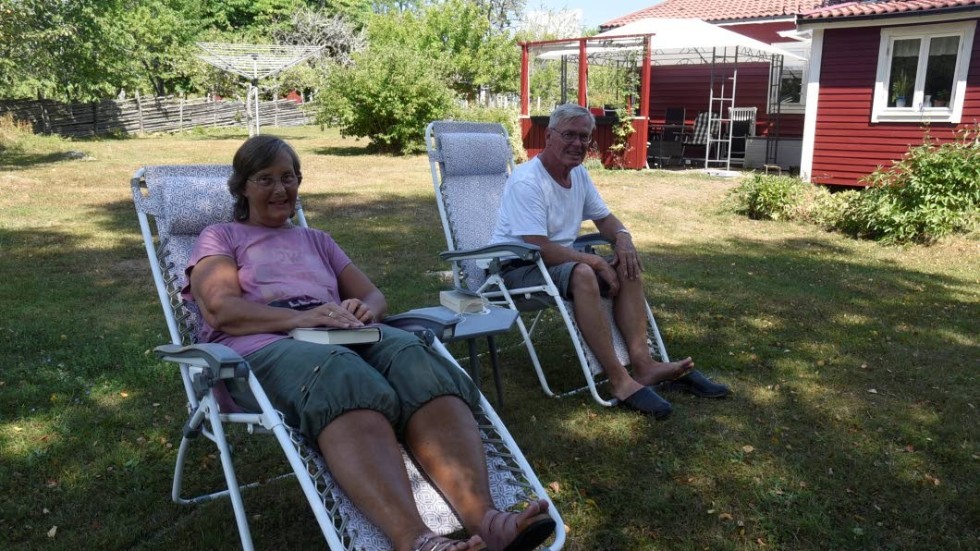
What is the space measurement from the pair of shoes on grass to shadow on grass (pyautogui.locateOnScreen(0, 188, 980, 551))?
5cm

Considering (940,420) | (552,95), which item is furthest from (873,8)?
(552,95)

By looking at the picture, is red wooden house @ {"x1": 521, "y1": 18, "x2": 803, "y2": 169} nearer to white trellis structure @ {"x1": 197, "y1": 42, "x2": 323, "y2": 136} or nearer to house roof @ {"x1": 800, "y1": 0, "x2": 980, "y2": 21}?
house roof @ {"x1": 800, "y1": 0, "x2": 980, "y2": 21}

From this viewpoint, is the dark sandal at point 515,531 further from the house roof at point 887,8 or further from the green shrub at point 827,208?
the house roof at point 887,8

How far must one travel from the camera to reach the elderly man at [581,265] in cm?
341

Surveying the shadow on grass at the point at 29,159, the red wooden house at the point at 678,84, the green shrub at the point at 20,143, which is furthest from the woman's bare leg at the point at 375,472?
the green shrub at the point at 20,143

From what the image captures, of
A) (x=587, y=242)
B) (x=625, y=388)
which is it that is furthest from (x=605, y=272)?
(x=625, y=388)

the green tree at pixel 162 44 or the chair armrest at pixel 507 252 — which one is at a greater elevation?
the green tree at pixel 162 44

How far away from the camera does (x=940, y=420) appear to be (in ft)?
10.8

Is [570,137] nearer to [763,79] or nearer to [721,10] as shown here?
[763,79]

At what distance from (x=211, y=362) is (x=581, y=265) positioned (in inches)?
74.4

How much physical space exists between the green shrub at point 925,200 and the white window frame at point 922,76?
335 cm

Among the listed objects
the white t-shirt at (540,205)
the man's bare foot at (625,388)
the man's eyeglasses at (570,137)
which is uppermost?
the man's eyeglasses at (570,137)

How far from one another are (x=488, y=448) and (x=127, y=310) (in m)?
3.46

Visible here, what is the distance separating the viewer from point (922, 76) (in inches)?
437
